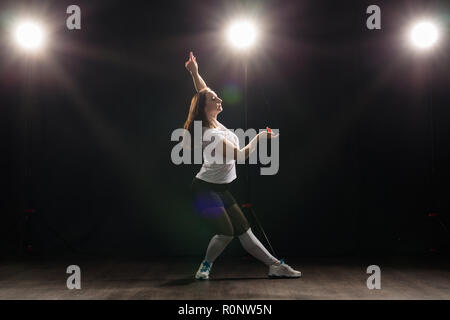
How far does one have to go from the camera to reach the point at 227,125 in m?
5.17

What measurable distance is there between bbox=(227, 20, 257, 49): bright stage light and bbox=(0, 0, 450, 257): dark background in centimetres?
21

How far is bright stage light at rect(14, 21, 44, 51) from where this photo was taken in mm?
4965

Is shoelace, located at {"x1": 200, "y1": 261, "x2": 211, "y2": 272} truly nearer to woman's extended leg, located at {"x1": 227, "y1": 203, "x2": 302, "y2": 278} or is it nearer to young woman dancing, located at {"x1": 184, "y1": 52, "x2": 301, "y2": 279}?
young woman dancing, located at {"x1": 184, "y1": 52, "x2": 301, "y2": 279}

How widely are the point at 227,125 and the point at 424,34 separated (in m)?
2.35

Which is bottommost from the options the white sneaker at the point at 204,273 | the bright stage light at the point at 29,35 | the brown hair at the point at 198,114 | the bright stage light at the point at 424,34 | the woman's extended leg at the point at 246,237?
the white sneaker at the point at 204,273

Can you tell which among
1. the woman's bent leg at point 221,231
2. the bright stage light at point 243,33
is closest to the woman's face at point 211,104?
the woman's bent leg at point 221,231

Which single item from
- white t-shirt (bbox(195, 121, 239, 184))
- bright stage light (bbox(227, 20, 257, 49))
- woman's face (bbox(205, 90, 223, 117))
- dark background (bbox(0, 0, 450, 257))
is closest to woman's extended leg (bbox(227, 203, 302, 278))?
white t-shirt (bbox(195, 121, 239, 184))

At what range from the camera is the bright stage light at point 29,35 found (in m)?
4.96

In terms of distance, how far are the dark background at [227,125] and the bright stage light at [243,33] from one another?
21 cm

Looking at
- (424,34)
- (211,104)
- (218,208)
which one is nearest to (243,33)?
(211,104)

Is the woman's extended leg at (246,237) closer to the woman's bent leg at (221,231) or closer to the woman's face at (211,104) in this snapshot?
the woman's bent leg at (221,231)

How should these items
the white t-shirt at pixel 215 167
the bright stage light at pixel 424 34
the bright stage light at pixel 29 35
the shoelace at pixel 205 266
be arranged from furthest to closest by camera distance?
the bright stage light at pixel 29 35
the bright stage light at pixel 424 34
the shoelace at pixel 205 266
the white t-shirt at pixel 215 167

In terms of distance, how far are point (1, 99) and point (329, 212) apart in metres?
4.03
